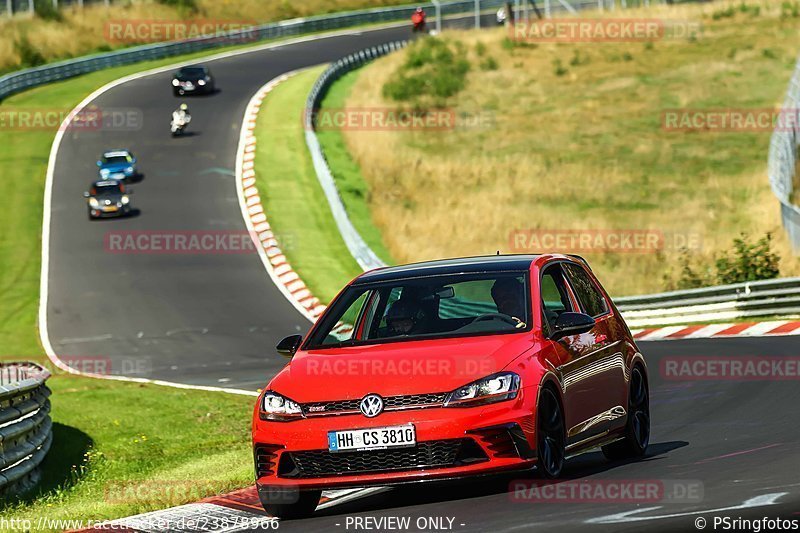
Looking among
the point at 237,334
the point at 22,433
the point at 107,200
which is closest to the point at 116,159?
the point at 107,200

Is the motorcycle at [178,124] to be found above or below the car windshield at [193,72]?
below

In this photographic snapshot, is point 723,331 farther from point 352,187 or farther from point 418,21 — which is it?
point 418,21

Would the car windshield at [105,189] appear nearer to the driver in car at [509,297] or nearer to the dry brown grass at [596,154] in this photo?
the dry brown grass at [596,154]

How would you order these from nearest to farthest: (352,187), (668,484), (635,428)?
1. (668,484)
2. (635,428)
3. (352,187)

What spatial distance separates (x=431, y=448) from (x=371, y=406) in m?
0.45

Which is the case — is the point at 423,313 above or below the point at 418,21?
above

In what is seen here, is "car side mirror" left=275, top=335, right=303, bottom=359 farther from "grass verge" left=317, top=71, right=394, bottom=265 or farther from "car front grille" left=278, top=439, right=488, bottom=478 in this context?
"grass verge" left=317, top=71, right=394, bottom=265

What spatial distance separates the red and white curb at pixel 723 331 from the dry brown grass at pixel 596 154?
581 centimetres

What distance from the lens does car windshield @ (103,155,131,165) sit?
43781 millimetres

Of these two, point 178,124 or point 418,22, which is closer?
point 178,124

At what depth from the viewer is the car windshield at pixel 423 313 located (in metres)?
9.63

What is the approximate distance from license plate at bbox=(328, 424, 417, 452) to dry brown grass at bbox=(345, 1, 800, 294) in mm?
22254

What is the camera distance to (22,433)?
1244 centimetres

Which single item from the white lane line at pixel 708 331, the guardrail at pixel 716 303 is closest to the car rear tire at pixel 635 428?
the white lane line at pixel 708 331
